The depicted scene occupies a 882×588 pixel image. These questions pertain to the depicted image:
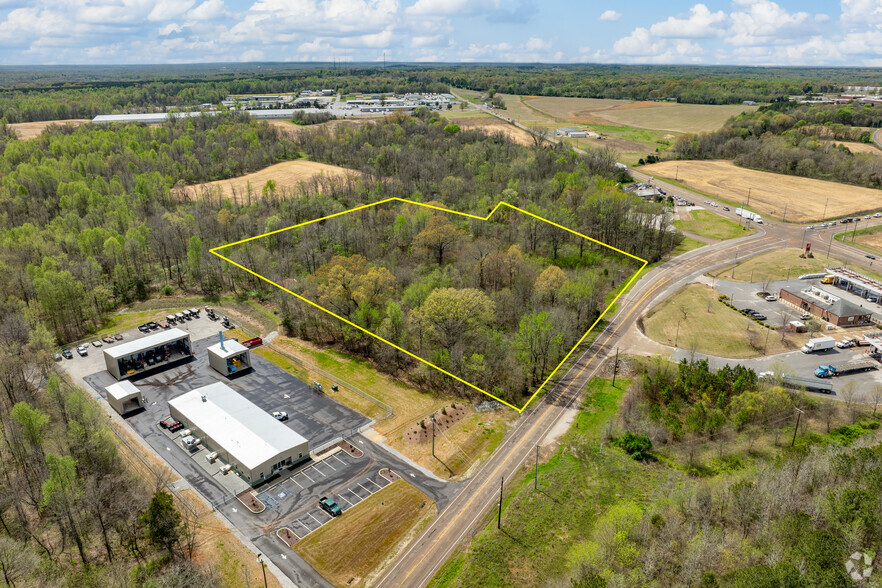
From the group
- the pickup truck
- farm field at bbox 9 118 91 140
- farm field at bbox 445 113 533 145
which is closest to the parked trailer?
the pickup truck

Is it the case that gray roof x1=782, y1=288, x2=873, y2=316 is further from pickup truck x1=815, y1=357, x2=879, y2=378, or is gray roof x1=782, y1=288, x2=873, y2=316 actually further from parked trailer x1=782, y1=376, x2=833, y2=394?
parked trailer x1=782, y1=376, x2=833, y2=394

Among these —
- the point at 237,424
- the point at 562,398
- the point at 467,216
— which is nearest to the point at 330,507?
the point at 237,424

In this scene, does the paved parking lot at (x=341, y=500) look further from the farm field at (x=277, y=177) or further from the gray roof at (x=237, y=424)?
the farm field at (x=277, y=177)

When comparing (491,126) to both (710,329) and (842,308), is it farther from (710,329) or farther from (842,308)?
(842,308)

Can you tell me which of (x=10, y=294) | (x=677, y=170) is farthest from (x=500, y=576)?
(x=677, y=170)

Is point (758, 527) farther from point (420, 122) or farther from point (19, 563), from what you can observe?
point (420, 122)

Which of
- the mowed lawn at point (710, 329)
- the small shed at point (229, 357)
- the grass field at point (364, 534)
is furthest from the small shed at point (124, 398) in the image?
the mowed lawn at point (710, 329)
